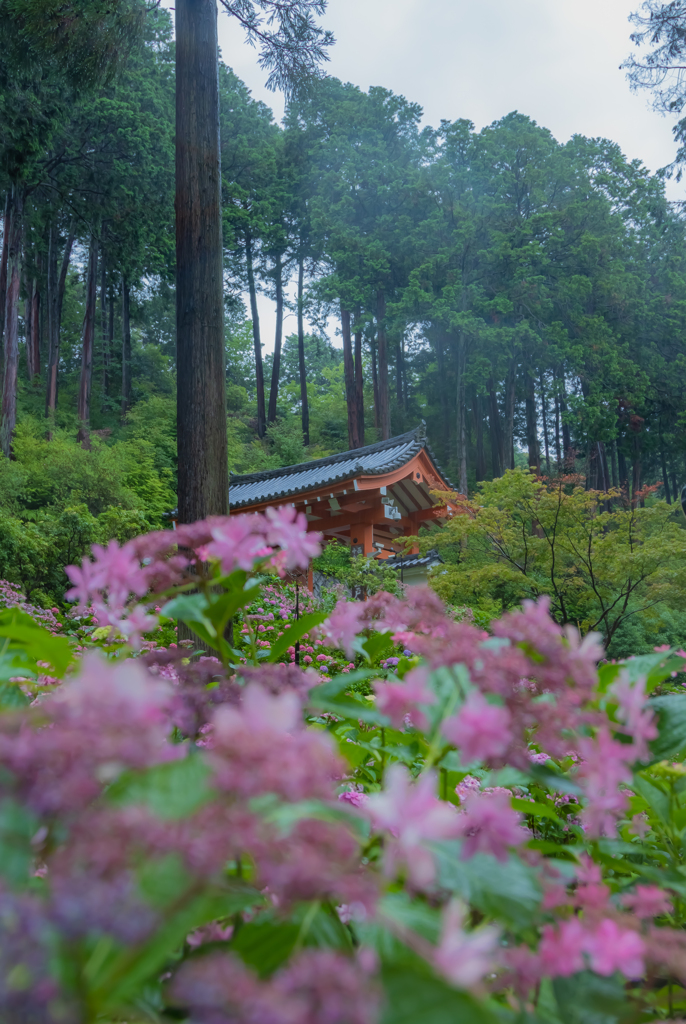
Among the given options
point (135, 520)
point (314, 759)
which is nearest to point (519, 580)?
point (135, 520)

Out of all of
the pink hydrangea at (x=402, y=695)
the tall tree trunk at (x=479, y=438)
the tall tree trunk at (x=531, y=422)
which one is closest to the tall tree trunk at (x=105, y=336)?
the tall tree trunk at (x=479, y=438)

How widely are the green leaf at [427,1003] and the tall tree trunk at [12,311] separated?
14207mm

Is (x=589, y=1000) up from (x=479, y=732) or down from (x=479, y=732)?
down

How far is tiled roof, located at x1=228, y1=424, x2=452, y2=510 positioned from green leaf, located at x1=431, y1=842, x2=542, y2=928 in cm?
878

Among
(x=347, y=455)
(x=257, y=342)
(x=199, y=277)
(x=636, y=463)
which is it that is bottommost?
(x=199, y=277)

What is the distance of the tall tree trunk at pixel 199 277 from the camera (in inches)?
118

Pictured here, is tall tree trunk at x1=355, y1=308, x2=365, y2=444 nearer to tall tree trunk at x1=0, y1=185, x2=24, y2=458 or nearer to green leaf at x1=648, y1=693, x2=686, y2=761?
tall tree trunk at x1=0, y1=185, x2=24, y2=458

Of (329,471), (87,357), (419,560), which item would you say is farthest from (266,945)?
(87,357)

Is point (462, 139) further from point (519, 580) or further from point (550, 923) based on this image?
point (550, 923)

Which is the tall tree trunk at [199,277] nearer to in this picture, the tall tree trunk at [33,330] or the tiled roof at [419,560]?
the tiled roof at [419,560]

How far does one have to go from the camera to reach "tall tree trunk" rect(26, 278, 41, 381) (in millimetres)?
19906

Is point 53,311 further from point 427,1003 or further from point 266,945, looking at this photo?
point 427,1003

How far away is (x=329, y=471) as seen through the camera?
1131 centimetres

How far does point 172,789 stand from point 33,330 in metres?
23.0
